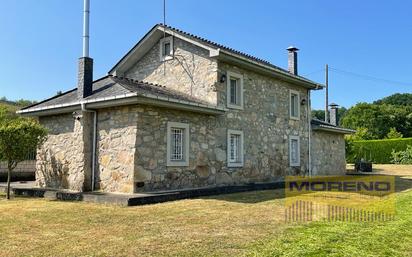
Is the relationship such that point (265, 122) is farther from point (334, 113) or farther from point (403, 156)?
point (403, 156)

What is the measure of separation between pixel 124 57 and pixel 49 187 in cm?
597

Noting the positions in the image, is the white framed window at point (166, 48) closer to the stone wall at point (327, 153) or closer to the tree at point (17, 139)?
the tree at point (17, 139)

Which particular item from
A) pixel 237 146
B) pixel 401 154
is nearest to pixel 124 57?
pixel 237 146

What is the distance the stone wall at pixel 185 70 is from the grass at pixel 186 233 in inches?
230

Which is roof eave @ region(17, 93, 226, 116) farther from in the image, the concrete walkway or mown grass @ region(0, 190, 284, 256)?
mown grass @ region(0, 190, 284, 256)

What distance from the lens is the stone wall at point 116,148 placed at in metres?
11.5

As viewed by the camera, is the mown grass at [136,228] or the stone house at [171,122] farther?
the stone house at [171,122]

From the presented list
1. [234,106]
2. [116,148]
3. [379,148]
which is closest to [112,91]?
[116,148]

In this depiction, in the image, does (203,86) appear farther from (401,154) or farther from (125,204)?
(401,154)

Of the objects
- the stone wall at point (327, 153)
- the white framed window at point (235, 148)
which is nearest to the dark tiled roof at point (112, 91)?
the white framed window at point (235, 148)

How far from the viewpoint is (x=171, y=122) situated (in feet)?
40.4

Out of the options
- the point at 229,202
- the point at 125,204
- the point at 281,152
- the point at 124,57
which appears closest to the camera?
the point at 125,204

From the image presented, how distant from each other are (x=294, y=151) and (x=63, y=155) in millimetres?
10497

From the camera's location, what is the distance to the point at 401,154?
3541 cm
